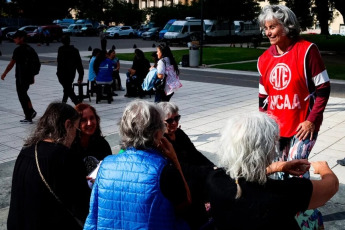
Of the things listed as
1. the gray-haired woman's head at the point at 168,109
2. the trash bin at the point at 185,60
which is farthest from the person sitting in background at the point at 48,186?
the trash bin at the point at 185,60

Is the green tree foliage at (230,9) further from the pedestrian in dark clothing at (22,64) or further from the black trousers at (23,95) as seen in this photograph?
the black trousers at (23,95)

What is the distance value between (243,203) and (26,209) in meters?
1.35

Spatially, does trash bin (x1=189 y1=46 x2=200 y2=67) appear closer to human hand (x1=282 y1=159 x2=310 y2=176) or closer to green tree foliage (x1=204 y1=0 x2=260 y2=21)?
human hand (x1=282 y1=159 x2=310 y2=176)

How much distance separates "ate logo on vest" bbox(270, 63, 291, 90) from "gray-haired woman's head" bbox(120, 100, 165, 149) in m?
1.36

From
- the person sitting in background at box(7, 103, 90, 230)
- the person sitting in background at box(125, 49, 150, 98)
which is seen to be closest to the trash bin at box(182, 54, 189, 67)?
the person sitting in background at box(125, 49, 150, 98)

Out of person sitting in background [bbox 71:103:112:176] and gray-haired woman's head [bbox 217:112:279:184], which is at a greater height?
gray-haired woman's head [bbox 217:112:279:184]

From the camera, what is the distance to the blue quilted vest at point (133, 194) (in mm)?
2332

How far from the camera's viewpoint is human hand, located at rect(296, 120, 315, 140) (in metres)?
3.36

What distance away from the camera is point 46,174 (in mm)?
2547

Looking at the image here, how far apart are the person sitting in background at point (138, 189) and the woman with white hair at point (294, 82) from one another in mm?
1421

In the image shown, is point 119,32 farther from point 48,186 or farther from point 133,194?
point 133,194

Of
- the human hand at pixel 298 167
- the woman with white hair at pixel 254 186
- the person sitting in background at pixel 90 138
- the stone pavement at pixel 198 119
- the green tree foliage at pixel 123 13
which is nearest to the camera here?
the woman with white hair at pixel 254 186

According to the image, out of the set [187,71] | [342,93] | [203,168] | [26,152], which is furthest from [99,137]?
[187,71]

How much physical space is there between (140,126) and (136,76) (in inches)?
393
